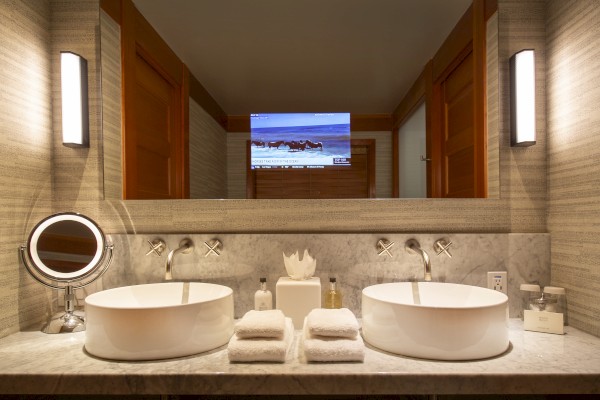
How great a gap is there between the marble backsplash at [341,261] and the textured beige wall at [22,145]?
0.23m

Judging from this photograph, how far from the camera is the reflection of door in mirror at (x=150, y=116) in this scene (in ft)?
4.83

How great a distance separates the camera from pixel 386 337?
1.03 metres

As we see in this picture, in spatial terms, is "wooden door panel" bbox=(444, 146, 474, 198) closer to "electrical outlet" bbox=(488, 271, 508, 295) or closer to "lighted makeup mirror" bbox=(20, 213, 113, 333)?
"electrical outlet" bbox=(488, 271, 508, 295)

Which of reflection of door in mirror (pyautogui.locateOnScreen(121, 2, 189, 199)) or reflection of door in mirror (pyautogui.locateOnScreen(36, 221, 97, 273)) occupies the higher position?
reflection of door in mirror (pyautogui.locateOnScreen(121, 2, 189, 199))

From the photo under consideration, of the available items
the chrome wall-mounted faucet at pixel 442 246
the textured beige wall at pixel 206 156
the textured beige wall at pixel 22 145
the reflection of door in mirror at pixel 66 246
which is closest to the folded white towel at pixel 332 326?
the chrome wall-mounted faucet at pixel 442 246

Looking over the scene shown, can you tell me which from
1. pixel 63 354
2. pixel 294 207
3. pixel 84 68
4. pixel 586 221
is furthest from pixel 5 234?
pixel 586 221

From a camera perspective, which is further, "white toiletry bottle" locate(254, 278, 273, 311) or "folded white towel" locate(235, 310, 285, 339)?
"white toiletry bottle" locate(254, 278, 273, 311)

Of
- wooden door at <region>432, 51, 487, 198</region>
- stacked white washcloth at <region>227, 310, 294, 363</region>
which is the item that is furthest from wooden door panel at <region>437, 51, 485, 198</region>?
stacked white washcloth at <region>227, 310, 294, 363</region>

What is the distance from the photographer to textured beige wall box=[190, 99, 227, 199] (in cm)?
145

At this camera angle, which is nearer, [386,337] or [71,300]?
[386,337]

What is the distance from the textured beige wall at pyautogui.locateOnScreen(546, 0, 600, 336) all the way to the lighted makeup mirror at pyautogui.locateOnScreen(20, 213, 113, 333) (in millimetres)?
1678

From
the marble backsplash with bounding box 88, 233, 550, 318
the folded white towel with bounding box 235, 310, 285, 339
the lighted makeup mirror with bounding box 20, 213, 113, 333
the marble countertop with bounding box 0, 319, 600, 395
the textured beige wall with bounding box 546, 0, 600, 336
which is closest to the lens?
the marble countertop with bounding box 0, 319, 600, 395

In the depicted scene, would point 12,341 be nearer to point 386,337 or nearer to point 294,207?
point 294,207

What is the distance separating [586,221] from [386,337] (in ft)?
2.61
